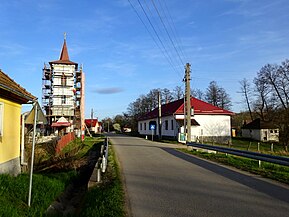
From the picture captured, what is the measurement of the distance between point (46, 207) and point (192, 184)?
165 inches

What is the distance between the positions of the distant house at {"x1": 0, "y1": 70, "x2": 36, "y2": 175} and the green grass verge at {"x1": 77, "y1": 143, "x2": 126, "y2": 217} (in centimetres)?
346

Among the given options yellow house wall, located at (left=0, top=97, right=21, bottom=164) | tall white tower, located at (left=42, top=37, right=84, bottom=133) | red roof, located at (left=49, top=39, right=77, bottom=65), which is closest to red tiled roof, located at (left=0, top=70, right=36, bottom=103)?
yellow house wall, located at (left=0, top=97, right=21, bottom=164)

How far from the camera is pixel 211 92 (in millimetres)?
73438

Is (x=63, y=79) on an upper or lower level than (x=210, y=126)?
upper

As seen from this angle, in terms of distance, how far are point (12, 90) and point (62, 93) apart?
5421 centimetres

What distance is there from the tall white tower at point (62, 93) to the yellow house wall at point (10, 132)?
157 ft

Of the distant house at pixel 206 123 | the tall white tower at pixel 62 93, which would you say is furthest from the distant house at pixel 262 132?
the tall white tower at pixel 62 93

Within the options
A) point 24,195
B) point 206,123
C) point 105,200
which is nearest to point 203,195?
point 105,200

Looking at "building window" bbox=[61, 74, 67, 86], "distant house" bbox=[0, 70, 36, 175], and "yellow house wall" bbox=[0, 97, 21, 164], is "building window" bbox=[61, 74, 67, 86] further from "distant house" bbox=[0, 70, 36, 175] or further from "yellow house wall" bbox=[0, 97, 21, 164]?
"yellow house wall" bbox=[0, 97, 21, 164]

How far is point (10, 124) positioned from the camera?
37.2 feet

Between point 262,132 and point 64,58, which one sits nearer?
Result: point 262,132

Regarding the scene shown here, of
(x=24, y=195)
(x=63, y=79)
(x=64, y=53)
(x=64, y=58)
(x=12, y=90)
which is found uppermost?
(x=64, y=53)

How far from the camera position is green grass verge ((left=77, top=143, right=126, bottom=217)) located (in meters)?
6.43

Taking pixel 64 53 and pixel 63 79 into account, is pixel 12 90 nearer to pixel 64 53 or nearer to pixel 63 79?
pixel 63 79
